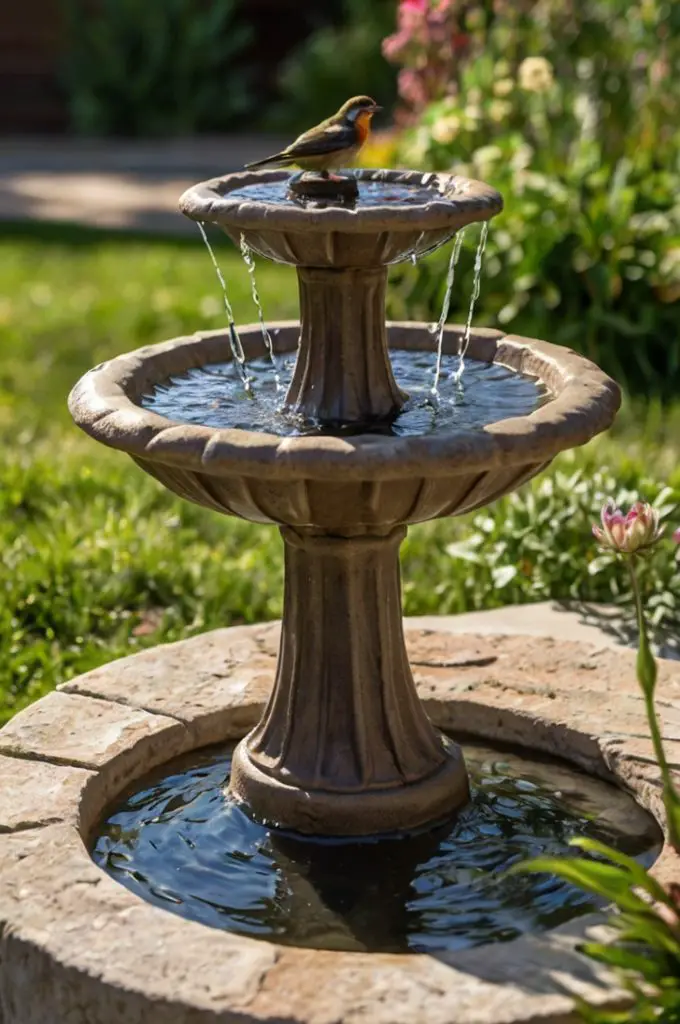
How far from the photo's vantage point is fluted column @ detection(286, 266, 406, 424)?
3.40m

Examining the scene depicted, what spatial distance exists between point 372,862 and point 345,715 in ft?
1.07

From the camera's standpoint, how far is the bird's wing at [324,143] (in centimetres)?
327

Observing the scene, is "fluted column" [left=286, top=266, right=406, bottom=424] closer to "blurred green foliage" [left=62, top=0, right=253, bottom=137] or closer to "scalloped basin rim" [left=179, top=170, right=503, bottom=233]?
"scalloped basin rim" [left=179, top=170, right=503, bottom=233]

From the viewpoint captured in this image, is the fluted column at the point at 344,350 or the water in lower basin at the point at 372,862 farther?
the fluted column at the point at 344,350

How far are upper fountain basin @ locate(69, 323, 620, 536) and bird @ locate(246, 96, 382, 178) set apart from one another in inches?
23.7

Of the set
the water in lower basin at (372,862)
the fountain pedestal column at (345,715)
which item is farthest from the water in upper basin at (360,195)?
the water in lower basin at (372,862)

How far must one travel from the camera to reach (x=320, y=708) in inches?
140

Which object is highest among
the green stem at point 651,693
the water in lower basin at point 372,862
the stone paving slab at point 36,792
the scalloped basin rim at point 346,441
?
the scalloped basin rim at point 346,441

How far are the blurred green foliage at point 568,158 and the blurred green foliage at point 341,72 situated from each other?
5.64 meters

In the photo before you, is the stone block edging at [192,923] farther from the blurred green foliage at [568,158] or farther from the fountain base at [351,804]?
the blurred green foliage at [568,158]

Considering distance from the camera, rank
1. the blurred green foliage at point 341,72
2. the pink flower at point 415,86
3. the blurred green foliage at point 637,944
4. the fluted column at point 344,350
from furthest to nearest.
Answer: the blurred green foliage at point 341,72
the pink flower at point 415,86
the fluted column at point 344,350
the blurred green foliage at point 637,944

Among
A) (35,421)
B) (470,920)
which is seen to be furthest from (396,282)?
(470,920)

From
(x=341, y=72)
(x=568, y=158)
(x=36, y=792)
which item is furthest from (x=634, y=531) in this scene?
(x=341, y=72)

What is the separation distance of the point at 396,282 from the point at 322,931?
5.36m
